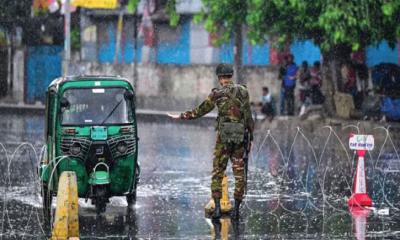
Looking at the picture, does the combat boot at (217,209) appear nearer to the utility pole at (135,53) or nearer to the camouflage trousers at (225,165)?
the camouflage trousers at (225,165)

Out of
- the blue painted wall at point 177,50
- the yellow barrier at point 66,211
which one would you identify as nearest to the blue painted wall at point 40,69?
the blue painted wall at point 177,50

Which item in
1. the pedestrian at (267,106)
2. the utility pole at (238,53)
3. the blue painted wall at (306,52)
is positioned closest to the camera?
the pedestrian at (267,106)

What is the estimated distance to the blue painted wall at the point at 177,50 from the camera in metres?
42.6

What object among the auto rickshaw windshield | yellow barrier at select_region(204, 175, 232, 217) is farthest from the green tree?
yellow barrier at select_region(204, 175, 232, 217)

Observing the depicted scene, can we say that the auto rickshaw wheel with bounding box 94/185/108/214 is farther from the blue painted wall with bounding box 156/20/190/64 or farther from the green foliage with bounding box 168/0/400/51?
the blue painted wall with bounding box 156/20/190/64

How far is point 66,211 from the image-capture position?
1041 cm

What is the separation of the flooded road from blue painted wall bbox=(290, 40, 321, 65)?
11.5 meters

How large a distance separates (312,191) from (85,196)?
4258 mm

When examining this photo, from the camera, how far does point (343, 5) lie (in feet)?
88.7

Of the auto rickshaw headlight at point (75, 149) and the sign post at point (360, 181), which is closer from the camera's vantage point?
the auto rickshaw headlight at point (75, 149)

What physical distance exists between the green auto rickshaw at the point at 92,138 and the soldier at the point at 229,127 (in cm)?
113

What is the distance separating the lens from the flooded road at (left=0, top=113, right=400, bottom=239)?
1195cm

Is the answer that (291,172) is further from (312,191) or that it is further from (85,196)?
(85,196)

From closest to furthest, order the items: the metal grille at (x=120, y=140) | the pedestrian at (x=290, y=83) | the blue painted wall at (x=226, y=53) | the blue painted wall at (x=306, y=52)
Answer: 1. the metal grille at (x=120, y=140)
2. the pedestrian at (x=290, y=83)
3. the blue painted wall at (x=306, y=52)
4. the blue painted wall at (x=226, y=53)
